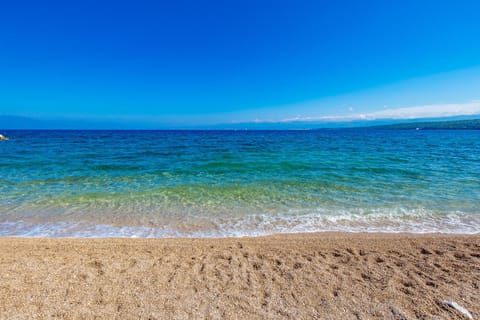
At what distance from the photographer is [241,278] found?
4.00 m

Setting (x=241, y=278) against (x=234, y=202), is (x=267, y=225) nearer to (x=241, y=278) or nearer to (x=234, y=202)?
(x=234, y=202)

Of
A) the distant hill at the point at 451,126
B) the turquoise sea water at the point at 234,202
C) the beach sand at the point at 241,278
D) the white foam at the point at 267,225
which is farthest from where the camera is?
the distant hill at the point at 451,126

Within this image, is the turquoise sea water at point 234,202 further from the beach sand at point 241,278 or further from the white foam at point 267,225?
the beach sand at point 241,278

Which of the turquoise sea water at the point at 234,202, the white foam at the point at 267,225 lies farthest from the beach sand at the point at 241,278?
the turquoise sea water at the point at 234,202

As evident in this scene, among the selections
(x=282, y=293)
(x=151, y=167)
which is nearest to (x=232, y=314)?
(x=282, y=293)

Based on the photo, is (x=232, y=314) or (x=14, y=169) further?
(x=14, y=169)

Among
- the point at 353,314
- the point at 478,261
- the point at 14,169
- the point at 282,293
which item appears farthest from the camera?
the point at 14,169

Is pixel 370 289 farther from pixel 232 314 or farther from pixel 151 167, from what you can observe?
pixel 151 167

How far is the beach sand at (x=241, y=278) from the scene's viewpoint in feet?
10.5

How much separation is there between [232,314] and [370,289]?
7.17 ft

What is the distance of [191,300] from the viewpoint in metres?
3.43

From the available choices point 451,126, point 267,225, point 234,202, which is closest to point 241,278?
point 267,225

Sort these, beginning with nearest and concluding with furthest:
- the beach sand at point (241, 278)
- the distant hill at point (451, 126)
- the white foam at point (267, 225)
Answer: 1. the beach sand at point (241, 278)
2. the white foam at point (267, 225)
3. the distant hill at point (451, 126)

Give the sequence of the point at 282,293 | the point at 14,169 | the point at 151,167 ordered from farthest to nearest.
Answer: the point at 151,167 < the point at 14,169 < the point at 282,293
